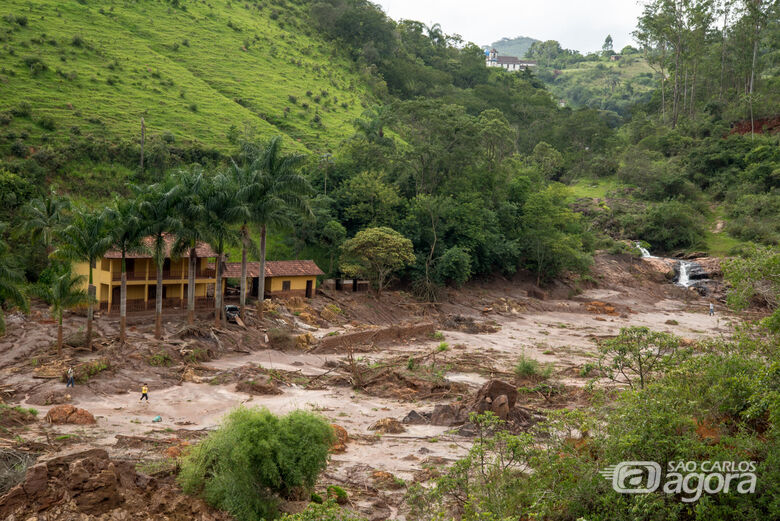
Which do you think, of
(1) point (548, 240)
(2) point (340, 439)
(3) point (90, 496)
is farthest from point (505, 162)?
(3) point (90, 496)

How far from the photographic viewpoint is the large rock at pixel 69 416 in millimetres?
21516

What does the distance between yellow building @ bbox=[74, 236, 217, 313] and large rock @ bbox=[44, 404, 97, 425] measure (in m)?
14.6

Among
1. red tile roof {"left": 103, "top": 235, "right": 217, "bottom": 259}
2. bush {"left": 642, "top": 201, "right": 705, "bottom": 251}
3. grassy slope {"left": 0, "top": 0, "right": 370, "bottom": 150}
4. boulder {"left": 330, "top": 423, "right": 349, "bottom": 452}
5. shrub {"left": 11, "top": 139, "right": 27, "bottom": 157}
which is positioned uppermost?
grassy slope {"left": 0, "top": 0, "right": 370, "bottom": 150}

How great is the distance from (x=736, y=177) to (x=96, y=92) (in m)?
81.0

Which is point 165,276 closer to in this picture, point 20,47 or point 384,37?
point 20,47

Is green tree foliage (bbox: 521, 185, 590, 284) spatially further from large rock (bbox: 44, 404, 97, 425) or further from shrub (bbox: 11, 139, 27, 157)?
large rock (bbox: 44, 404, 97, 425)

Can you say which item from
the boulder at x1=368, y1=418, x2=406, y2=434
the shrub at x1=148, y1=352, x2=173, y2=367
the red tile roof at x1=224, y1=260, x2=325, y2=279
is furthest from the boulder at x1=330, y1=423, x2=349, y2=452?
the red tile roof at x1=224, y1=260, x2=325, y2=279

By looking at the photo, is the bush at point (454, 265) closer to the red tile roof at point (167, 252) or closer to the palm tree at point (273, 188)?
the palm tree at point (273, 188)

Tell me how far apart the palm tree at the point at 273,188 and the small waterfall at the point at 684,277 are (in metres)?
46.3

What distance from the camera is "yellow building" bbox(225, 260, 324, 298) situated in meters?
45.2

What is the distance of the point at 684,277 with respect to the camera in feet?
214

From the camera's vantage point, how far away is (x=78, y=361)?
28.4 meters

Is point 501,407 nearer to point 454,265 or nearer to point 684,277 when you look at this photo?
point 454,265

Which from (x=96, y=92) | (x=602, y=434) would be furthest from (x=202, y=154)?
(x=602, y=434)
